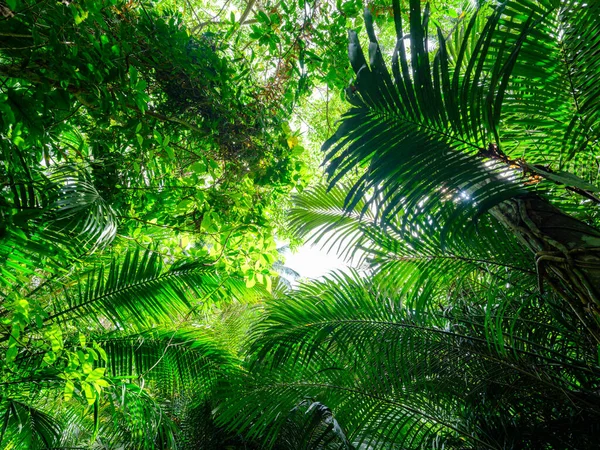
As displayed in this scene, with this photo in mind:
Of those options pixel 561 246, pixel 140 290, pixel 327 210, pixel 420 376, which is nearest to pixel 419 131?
pixel 561 246

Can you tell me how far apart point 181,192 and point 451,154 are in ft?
4.35

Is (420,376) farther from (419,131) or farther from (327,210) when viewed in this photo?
(419,131)

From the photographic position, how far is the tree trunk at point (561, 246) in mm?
869

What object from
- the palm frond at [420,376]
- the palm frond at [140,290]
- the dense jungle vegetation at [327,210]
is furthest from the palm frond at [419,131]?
the palm frond at [140,290]

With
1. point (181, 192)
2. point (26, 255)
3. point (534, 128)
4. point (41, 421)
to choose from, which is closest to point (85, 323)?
point (41, 421)

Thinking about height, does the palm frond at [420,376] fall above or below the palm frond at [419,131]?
below

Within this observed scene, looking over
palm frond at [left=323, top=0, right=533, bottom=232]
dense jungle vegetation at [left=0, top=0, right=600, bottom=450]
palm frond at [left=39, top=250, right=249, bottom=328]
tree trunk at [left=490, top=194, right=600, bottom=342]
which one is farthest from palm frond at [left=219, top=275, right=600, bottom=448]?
palm frond at [left=323, top=0, right=533, bottom=232]

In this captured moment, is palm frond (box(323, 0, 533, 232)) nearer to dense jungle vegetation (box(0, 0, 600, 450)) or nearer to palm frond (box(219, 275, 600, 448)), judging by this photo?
dense jungle vegetation (box(0, 0, 600, 450))

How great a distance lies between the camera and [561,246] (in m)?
0.92

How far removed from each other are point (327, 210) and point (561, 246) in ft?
5.60

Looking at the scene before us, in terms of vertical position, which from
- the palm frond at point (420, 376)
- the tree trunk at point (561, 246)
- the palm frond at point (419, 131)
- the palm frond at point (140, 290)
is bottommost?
Answer: the palm frond at point (420, 376)

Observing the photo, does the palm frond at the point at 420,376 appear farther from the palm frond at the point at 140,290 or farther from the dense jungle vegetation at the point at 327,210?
the palm frond at the point at 140,290

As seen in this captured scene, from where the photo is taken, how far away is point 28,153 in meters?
1.44

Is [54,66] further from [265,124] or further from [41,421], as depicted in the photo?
[41,421]
